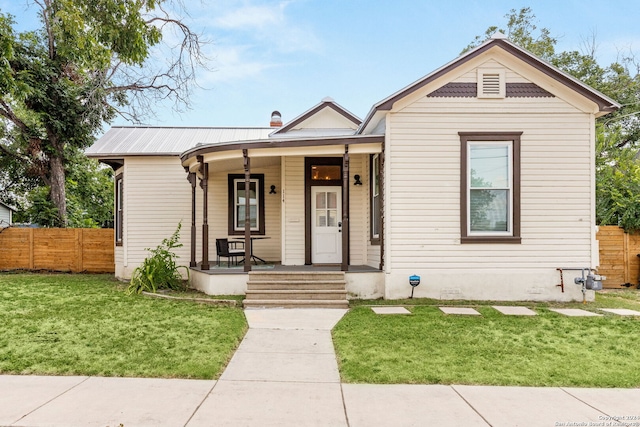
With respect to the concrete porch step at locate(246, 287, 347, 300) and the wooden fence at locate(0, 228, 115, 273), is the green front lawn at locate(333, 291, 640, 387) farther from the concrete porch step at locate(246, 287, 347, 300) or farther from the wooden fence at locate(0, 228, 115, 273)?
the wooden fence at locate(0, 228, 115, 273)

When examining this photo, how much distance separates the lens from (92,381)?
4008 mm

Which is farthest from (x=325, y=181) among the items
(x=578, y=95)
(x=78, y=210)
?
(x=78, y=210)

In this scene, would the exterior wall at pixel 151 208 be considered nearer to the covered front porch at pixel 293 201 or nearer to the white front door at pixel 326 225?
the covered front porch at pixel 293 201

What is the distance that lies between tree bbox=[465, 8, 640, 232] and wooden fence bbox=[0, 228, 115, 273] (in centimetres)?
1507

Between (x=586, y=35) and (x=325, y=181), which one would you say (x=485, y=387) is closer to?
(x=325, y=181)

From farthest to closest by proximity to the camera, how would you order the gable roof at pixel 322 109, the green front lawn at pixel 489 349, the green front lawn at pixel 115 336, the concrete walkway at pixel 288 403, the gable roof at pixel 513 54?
the gable roof at pixel 322 109
the gable roof at pixel 513 54
the green front lawn at pixel 115 336
the green front lawn at pixel 489 349
the concrete walkway at pixel 288 403

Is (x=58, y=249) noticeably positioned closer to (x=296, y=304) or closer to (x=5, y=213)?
(x=296, y=304)

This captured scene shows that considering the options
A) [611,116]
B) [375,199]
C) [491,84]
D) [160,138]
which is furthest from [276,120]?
[611,116]

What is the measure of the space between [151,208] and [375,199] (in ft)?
20.4

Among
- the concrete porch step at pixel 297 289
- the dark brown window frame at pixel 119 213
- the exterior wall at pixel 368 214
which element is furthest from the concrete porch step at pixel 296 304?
the dark brown window frame at pixel 119 213

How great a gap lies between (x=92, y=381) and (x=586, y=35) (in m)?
25.9

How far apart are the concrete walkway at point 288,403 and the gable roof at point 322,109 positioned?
8.46 meters

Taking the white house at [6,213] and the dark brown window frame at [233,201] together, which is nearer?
the dark brown window frame at [233,201]

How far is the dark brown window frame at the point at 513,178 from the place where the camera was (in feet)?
27.0
